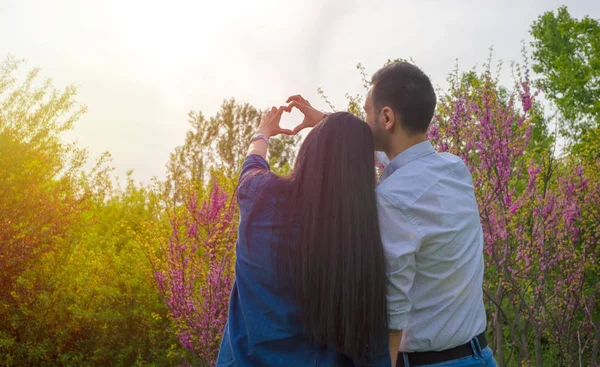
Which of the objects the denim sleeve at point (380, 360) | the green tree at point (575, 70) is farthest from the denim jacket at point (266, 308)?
the green tree at point (575, 70)

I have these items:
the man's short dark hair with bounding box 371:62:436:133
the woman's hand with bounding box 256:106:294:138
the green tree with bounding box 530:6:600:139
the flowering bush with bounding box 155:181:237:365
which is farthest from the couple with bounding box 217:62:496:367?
the green tree with bounding box 530:6:600:139

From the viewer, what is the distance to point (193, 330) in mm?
4707

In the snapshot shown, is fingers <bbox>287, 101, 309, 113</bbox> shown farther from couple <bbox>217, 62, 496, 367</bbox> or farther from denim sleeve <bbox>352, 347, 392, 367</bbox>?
denim sleeve <bbox>352, 347, 392, 367</bbox>

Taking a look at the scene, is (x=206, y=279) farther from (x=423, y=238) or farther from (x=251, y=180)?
(x=423, y=238)

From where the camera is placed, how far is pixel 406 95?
5.74 feet

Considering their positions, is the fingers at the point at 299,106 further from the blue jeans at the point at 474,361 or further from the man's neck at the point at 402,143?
the blue jeans at the point at 474,361

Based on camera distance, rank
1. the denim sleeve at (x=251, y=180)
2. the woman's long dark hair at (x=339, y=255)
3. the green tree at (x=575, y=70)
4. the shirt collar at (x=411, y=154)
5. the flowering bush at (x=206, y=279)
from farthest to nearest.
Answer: the green tree at (x=575, y=70) < the flowering bush at (x=206, y=279) < the shirt collar at (x=411, y=154) < the denim sleeve at (x=251, y=180) < the woman's long dark hair at (x=339, y=255)

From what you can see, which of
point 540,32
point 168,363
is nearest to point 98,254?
point 168,363

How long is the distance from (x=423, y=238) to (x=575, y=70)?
14.6m

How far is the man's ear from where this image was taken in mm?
1739

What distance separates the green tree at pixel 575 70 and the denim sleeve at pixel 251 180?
13.4m

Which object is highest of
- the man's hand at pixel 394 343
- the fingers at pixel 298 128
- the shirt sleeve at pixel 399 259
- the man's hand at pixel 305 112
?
the man's hand at pixel 305 112

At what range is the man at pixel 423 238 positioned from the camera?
150cm

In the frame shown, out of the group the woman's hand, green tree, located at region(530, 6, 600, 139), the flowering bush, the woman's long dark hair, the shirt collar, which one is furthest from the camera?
green tree, located at region(530, 6, 600, 139)
